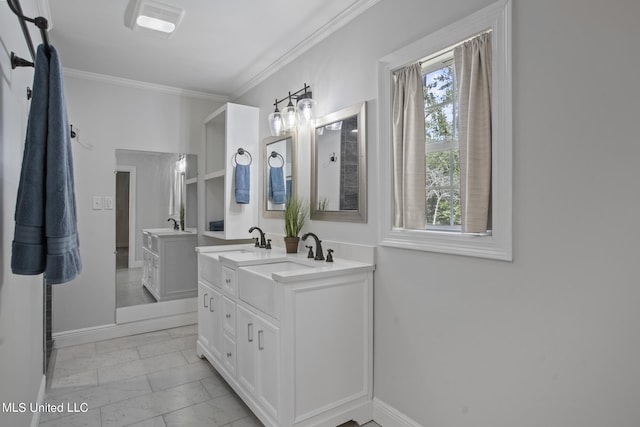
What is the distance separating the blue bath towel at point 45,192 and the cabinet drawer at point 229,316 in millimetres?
1186

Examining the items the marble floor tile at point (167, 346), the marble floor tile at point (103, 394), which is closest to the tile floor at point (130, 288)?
the marble floor tile at point (167, 346)

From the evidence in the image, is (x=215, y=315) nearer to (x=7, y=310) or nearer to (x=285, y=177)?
(x=285, y=177)

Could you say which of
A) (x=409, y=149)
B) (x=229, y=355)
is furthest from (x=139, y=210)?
(x=409, y=149)

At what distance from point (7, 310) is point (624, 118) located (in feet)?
7.57

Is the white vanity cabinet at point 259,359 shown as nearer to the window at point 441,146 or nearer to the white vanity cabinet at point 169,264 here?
the window at point 441,146

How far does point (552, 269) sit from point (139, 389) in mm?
2627

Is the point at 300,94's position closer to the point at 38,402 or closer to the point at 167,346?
the point at 167,346

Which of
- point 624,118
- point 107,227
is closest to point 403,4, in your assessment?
point 624,118

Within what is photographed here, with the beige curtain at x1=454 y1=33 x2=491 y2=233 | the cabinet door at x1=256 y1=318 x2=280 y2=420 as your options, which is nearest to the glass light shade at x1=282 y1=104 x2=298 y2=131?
the beige curtain at x1=454 y1=33 x2=491 y2=233

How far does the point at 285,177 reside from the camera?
3064 millimetres

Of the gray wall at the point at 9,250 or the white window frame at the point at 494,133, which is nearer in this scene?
the gray wall at the point at 9,250

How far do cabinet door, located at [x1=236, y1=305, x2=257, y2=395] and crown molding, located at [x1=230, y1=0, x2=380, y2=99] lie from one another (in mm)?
1967

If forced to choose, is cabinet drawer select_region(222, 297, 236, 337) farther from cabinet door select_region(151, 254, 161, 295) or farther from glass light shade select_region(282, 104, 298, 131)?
cabinet door select_region(151, 254, 161, 295)

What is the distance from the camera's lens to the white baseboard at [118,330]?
3.27 meters
